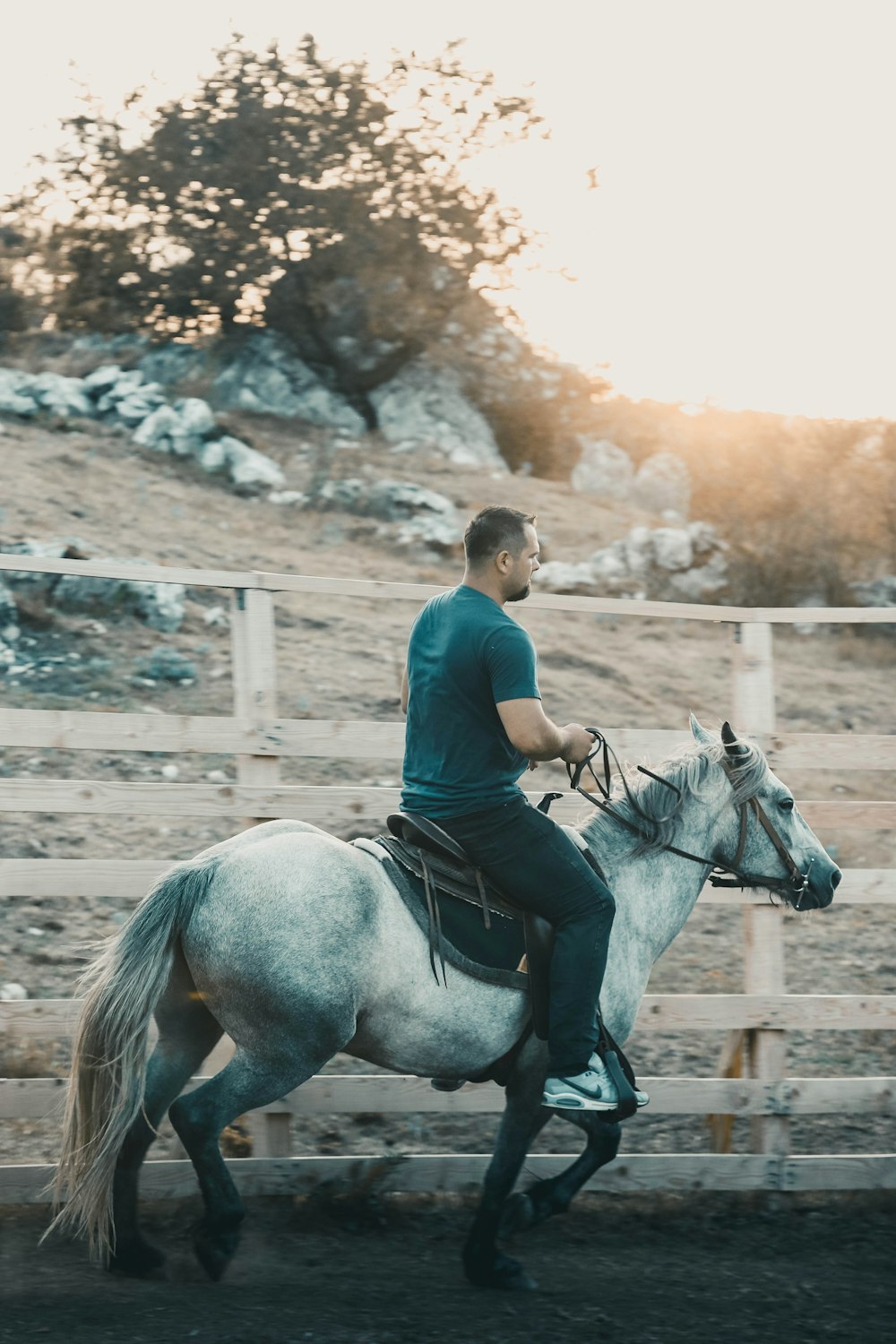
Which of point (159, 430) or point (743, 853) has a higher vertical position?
point (159, 430)

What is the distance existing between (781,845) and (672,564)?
38.2ft

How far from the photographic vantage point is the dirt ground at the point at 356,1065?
406 cm

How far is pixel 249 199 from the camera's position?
20.0 m

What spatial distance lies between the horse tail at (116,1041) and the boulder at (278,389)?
15.8 metres

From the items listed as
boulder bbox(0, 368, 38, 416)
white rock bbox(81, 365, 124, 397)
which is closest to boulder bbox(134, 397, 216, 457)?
white rock bbox(81, 365, 124, 397)

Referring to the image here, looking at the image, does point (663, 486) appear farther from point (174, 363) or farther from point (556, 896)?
point (556, 896)

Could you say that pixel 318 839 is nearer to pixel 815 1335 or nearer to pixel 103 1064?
pixel 103 1064

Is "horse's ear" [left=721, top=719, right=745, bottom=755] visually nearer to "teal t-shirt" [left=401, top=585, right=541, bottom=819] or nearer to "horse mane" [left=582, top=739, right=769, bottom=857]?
"horse mane" [left=582, top=739, right=769, bottom=857]

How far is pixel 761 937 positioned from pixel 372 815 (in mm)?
1742

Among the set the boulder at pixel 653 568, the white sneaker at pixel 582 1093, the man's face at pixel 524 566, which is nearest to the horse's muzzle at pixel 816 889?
the white sneaker at pixel 582 1093

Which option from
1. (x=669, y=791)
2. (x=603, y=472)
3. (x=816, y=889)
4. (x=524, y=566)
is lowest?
→ (x=816, y=889)

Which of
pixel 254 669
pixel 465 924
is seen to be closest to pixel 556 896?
pixel 465 924

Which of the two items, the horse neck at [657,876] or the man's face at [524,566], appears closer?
the man's face at [524,566]

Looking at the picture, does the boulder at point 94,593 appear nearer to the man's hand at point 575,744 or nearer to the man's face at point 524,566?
the man's face at point 524,566
